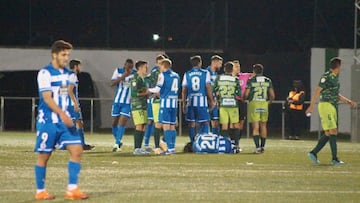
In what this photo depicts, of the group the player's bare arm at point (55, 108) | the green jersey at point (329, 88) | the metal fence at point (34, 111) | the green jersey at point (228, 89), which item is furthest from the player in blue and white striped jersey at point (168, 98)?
the metal fence at point (34, 111)

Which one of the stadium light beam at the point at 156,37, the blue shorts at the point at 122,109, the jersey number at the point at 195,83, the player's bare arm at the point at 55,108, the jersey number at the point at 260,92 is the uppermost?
the stadium light beam at the point at 156,37

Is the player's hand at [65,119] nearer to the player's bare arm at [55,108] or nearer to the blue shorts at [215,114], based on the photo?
the player's bare arm at [55,108]

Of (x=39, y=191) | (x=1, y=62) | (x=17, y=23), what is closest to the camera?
(x=39, y=191)

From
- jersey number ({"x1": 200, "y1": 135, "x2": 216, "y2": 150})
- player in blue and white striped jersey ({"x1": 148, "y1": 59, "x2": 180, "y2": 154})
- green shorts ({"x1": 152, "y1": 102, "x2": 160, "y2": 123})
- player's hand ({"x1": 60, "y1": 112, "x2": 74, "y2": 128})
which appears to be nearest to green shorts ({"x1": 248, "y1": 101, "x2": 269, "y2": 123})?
jersey number ({"x1": 200, "y1": 135, "x2": 216, "y2": 150})

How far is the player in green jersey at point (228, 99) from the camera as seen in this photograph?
21.5m

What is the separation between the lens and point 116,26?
37.8 m

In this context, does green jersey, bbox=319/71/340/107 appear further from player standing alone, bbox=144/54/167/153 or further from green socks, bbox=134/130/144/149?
player standing alone, bbox=144/54/167/153

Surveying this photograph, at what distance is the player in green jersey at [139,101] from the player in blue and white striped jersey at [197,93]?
0.92 meters

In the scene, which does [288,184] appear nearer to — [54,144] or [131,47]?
[54,144]

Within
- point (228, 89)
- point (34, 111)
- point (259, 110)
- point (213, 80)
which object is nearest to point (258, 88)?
point (259, 110)

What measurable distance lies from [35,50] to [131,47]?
170 inches

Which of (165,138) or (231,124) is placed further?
(231,124)

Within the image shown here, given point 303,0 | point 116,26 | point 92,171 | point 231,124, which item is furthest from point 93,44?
point 92,171

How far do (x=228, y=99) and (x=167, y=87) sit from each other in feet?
6.24
